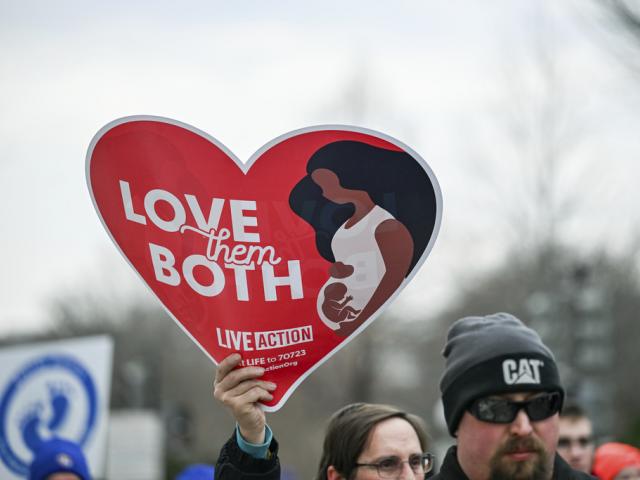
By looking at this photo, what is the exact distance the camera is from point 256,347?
345 centimetres

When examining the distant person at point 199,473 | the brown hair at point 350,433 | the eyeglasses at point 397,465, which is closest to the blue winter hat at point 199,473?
the distant person at point 199,473

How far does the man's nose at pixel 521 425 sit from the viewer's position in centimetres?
306

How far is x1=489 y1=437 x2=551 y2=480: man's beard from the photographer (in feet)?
9.97

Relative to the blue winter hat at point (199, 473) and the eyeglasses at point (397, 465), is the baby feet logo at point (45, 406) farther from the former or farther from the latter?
the eyeglasses at point (397, 465)

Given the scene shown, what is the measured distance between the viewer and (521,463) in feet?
9.98

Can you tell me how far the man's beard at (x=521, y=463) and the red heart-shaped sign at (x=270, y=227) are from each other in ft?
2.14

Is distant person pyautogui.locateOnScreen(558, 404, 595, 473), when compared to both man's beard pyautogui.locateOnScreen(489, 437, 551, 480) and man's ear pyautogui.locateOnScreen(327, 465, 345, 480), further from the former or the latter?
man's beard pyautogui.locateOnScreen(489, 437, 551, 480)

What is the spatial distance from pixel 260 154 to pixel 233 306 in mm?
459

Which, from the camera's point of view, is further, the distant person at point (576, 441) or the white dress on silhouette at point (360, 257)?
the distant person at point (576, 441)

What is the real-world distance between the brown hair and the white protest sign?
4138 millimetres

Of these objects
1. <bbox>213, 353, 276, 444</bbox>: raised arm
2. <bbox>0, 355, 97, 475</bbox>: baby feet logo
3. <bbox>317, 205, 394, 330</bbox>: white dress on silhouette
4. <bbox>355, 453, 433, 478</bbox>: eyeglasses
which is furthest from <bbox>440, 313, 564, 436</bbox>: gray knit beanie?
<bbox>0, 355, 97, 475</bbox>: baby feet logo

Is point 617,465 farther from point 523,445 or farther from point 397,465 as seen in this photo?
point 523,445

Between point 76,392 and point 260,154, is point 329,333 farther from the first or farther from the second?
point 76,392

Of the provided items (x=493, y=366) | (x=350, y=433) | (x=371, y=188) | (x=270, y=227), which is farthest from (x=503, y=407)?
(x=350, y=433)
